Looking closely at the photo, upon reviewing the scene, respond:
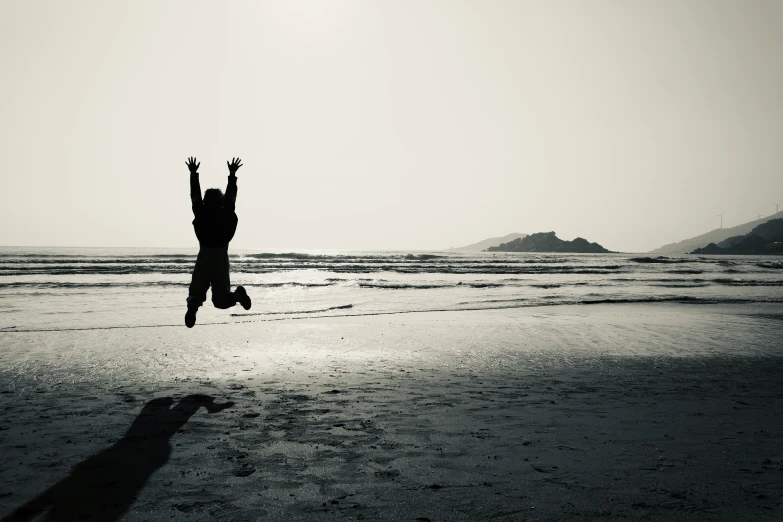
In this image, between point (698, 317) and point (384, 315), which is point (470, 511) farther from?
point (698, 317)

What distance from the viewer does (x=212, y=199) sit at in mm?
8070

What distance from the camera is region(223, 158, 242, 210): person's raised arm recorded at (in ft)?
26.9

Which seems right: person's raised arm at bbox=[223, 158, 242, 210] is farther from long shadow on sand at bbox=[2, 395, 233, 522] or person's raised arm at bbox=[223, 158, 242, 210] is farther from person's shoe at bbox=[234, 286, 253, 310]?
long shadow on sand at bbox=[2, 395, 233, 522]

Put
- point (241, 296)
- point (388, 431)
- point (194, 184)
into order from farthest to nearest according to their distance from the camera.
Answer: point (241, 296), point (194, 184), point (388, 431)

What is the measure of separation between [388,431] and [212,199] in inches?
179

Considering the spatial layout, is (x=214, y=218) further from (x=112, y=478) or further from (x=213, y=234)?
(x=112, y=478)

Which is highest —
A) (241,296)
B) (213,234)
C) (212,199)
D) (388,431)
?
(212,199)

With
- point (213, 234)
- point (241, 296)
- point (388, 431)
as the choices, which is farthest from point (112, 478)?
point (241, 296)

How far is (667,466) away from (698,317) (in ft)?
47.9

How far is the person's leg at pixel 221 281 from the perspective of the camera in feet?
28.2

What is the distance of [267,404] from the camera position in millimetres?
6766

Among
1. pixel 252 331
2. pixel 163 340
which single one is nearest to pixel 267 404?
pixel 163 340

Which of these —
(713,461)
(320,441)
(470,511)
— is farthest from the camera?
(320,441)

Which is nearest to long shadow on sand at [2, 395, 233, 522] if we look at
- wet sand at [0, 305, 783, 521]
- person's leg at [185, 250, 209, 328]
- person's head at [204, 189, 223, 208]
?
wet sand at [0, 305, 783, 521]
